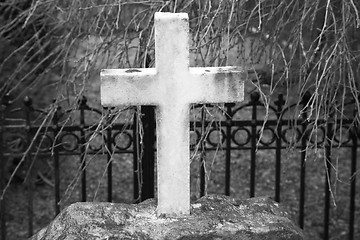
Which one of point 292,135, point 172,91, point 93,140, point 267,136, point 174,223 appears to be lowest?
point 267,136

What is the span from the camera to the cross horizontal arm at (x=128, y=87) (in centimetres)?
233

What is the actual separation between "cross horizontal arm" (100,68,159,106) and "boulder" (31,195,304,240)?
0.34 meters

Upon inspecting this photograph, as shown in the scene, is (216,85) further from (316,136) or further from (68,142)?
(68,142)

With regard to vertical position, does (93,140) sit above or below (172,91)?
below

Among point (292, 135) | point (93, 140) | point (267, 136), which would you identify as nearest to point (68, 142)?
point (93, 140)

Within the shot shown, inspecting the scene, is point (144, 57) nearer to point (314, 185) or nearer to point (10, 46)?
point (10, 46)

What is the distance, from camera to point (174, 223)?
7.69 feet

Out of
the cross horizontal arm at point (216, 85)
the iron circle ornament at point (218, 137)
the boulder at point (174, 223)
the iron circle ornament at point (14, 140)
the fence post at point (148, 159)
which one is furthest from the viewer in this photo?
the iron circle ornament at point (14, 140)

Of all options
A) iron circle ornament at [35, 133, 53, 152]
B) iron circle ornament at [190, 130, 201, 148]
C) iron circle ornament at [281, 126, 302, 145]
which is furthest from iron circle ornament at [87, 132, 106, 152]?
iron circle ornament at [281, 126, 302, 145]

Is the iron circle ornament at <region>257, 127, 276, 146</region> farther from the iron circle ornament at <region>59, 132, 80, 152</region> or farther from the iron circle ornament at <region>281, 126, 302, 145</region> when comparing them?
the iron circle ornament at <region>59, 132, 80, 152</region>

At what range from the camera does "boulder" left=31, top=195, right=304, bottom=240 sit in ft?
7.39

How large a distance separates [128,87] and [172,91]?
0.45 feet

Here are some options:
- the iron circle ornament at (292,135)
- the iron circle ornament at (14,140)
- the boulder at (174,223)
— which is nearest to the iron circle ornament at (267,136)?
the iron circle ornament at (292,135)

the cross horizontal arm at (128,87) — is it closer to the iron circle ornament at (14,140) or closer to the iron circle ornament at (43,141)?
the iron circle ornament at (43,141)
